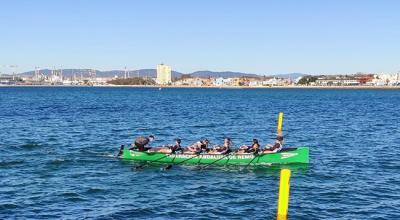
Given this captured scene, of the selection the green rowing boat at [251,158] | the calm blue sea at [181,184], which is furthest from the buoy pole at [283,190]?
the green rowing boat at [251,158]

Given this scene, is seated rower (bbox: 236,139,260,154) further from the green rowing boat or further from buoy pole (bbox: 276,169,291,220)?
buoy pole (bbox: 276,169,291,220)

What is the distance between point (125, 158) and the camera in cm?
3634

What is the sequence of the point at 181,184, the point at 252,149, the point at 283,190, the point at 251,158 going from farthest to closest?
the point at 252,149 < the point at 251,158 < the point at 181,184 < the point at 283,190

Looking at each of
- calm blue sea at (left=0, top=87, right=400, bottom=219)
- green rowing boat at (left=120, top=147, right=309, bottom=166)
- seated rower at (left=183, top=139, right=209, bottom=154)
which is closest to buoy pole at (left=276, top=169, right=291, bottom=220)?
calm blue sea at (left=0, top=87, right=400, bottom=219)

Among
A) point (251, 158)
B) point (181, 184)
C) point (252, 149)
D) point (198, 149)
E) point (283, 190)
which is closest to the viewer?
point (283, 190)

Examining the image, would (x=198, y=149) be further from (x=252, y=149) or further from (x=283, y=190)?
(x=283, y=190)

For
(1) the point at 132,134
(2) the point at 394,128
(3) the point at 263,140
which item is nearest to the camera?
(3) the point at 263,140

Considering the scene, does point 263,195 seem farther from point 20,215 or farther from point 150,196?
point 20,215

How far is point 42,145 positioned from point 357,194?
28080 mm

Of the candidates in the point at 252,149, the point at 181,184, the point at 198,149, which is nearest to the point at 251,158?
the point at 252,149

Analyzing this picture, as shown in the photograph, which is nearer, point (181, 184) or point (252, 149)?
point (181, 184)

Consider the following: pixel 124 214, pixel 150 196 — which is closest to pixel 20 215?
pixel 124 214

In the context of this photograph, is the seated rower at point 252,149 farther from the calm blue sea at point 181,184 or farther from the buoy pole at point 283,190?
the buoy pole at point 283,190

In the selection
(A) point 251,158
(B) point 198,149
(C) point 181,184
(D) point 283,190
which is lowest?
(C) point 181,184
